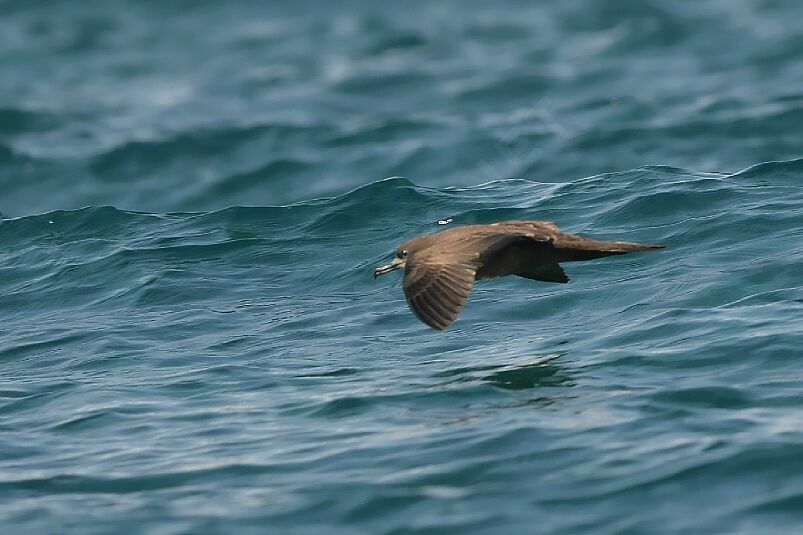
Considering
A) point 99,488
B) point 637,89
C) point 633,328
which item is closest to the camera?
point 99,488

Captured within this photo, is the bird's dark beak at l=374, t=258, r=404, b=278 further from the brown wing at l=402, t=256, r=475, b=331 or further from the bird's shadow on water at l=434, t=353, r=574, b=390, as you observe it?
the bird's shadow on water at l=434, t=353, r=574, b=390

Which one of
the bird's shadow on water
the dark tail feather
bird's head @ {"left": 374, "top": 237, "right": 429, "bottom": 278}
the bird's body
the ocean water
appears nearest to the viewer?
the ocean water

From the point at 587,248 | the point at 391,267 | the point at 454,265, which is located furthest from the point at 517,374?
the point at 391,267

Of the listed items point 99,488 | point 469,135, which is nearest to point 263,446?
point 99,488

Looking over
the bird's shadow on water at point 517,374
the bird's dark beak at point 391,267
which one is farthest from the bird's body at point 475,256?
the bird's shadow on water at point 517,374

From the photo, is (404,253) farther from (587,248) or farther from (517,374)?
(517,374)

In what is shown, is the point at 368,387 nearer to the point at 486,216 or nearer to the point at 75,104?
the point at 486,216

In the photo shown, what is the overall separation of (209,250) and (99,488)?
14.9 feet

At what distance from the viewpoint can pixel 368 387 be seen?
26.3 feet

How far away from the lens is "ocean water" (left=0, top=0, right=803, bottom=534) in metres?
6.56

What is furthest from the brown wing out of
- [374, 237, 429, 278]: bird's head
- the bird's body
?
[374, 237, 429, 278]: bird's head

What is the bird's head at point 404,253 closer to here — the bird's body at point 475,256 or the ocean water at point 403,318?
the bird's body at point 475,256

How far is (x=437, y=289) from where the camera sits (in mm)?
8133

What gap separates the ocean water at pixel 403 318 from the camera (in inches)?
258
